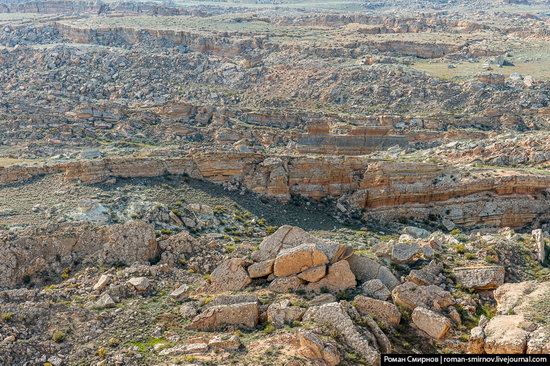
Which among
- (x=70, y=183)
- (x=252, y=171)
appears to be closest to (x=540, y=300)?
(x=252, y=171)

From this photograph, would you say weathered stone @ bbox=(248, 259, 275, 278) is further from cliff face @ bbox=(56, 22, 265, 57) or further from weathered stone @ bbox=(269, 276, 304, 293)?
cliff face @ bbox=(56, 22, 265, 57)

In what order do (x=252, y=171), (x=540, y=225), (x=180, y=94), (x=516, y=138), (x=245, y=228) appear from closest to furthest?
(x=245, y=228), (x=540, y=225), (x=252, y=171), (x=516, y=138), (x=180, y=94)

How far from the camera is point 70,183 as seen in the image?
26.1 m

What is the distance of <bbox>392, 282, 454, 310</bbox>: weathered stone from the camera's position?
15.8m

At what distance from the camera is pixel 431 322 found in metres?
15.2

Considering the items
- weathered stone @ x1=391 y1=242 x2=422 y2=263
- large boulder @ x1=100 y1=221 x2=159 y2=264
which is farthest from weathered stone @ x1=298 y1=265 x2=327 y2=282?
large boulder @ x1=100 y1=221 x2=159 y2=264

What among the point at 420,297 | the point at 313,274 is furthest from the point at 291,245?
the point at 420,297

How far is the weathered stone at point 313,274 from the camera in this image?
16.1 meters

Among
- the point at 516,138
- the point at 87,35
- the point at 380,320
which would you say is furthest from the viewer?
the point at 87,35

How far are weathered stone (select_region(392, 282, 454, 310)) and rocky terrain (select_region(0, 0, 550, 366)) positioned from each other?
0.05 m

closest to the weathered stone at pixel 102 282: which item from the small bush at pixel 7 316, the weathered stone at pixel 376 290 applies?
the small bush at pixel 7 316

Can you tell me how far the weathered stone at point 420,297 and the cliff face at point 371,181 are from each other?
11.8 m

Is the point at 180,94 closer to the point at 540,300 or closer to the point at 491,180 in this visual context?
the point at 491,180

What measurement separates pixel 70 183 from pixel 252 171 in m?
7.51
